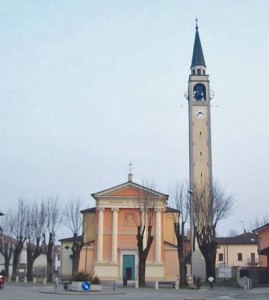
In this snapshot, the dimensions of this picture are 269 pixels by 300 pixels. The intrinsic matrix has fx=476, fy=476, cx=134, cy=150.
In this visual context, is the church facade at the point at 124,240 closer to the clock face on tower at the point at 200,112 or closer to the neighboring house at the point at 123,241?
the neighboring house at the point at 123,241

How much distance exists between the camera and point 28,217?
62.1m

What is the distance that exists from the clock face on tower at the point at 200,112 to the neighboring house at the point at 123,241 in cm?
1233

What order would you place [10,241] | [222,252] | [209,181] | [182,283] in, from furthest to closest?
[222,252]
[10,241]
[209,181]
[182,283]

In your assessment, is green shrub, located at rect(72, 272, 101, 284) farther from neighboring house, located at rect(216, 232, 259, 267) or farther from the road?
neighboring house, located at rect(216, 232, 259, 267)

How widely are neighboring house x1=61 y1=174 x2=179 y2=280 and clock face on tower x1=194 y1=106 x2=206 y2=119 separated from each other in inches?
486

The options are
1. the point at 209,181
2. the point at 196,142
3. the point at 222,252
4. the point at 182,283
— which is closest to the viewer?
the point at 182,283

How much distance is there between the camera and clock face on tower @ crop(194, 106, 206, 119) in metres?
64.9

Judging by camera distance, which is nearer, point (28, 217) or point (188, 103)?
point (28, 217)

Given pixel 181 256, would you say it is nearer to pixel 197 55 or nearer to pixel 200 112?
pixel 200 112

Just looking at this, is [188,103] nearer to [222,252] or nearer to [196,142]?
[196,142]

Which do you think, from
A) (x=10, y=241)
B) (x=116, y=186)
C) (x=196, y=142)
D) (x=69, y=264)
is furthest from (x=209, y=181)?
(x=10, y=241)

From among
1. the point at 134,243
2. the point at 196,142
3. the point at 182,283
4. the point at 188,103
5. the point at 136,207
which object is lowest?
the point at 182,283

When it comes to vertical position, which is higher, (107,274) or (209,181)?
(209,181)

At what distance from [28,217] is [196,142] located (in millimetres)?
24255
